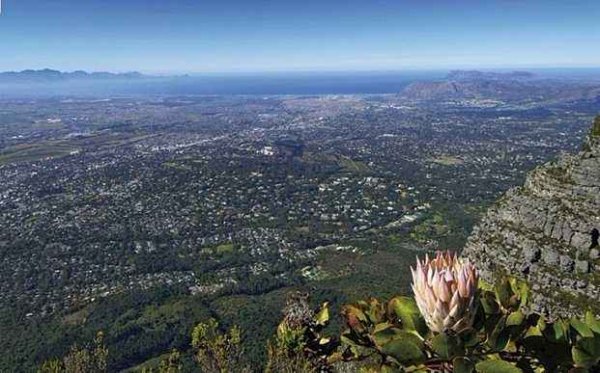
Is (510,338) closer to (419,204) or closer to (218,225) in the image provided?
(218,225)

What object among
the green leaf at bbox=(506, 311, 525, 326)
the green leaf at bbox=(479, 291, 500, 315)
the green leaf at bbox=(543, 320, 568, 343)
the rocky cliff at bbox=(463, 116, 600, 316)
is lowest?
the rocky cliff at bbox=(463, 116, 600, 316)

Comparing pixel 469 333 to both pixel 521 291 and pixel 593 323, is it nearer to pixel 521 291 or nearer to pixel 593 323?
pixel 593 323

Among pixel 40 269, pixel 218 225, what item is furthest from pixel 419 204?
pixel 40 269

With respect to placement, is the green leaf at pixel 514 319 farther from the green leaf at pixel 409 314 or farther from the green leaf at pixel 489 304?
the green leaf at pixel 409 314

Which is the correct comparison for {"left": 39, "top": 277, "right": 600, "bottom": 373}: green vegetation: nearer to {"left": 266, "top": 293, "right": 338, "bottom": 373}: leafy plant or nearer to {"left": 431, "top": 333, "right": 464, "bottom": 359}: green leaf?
{"left": 431, "top": 333, "right": 464, "bottom": 359}: green leaf

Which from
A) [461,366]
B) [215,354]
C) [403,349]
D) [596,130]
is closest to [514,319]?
[461,366]

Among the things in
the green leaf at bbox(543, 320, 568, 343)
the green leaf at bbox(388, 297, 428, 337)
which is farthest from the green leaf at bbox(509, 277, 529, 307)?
the green leaf at bbox(388, 297, 428, 337)

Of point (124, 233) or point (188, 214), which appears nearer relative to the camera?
point (124, 233)
